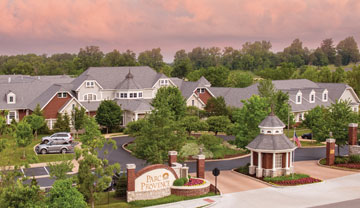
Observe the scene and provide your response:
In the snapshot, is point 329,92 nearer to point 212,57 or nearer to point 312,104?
point 312,104

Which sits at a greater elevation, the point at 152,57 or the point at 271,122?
the point at 152,57

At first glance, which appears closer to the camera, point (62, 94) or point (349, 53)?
point (62, 94)

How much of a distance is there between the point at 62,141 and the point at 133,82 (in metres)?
25.9

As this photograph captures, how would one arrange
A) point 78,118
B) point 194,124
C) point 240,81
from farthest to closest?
point 240,81 → point 78,118 → point 194,124

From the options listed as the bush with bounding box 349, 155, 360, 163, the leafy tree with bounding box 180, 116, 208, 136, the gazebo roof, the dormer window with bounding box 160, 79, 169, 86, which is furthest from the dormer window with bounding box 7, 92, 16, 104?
the bush with bounding box 349, 155, 360, 163

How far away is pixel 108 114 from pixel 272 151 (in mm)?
30148

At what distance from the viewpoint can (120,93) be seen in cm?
7012

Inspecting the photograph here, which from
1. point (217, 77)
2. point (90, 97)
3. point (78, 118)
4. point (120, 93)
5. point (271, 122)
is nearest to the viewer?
point (271, 122)

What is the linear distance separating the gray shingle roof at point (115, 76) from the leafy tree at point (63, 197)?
155ft

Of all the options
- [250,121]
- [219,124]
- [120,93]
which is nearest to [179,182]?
[250,121]

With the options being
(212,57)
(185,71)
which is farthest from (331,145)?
(212,57)

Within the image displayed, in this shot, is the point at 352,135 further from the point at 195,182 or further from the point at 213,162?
the point at 195,182

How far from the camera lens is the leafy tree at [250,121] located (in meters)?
39.9

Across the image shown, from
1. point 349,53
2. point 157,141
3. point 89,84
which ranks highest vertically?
point 349,53
